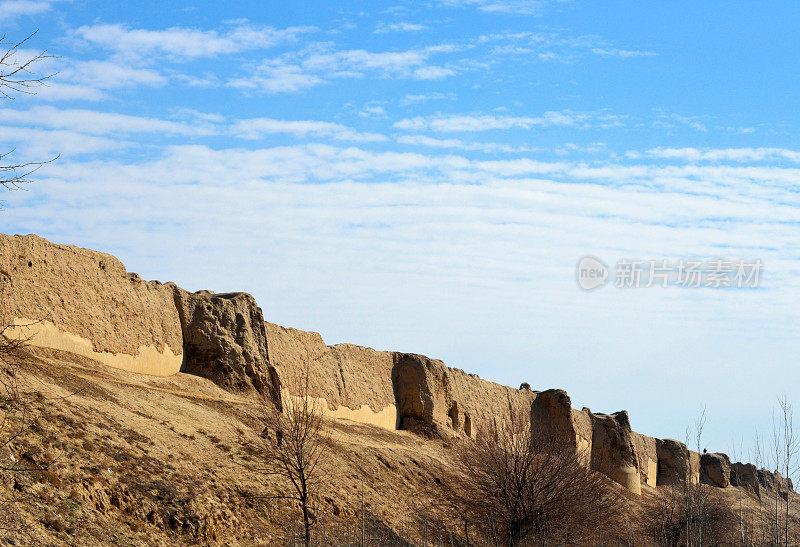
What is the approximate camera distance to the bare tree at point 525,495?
2344cm

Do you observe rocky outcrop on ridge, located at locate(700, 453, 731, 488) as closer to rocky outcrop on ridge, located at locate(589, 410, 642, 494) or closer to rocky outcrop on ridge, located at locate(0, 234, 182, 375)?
rocky outcrop on ridge, located at locate(589, 410, 642, 494)

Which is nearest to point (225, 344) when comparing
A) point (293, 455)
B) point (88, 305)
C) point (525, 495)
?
point (88, 305)

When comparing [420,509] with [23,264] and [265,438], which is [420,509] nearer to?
[265,438]

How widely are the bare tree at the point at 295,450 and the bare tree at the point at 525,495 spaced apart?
4.13 m

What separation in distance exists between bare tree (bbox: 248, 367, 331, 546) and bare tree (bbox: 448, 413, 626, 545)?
4133mm

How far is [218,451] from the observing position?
70.3ft

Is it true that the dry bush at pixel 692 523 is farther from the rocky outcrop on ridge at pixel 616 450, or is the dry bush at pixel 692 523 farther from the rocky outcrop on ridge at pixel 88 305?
the rocky outcrop on ridge at pixel 88 305

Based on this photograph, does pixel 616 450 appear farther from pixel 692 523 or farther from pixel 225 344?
pixel 225 344

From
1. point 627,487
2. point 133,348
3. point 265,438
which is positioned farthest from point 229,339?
point 627,487

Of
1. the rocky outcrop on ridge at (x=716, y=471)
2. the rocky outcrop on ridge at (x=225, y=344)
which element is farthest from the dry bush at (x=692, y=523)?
the rocky outcrop on ridge at (x=716, y=471)

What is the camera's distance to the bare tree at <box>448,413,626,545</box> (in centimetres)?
2344

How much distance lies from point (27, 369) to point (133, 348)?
5.24m

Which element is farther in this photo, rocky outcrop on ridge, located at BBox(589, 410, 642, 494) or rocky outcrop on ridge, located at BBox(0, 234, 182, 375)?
rocky outcrop on ridge, located at BBox(589, 410, 642, 494)

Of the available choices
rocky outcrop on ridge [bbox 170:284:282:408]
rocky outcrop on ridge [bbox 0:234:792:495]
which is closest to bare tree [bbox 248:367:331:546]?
rocky outcrop on ridge [bbox 0:234:792:495]
